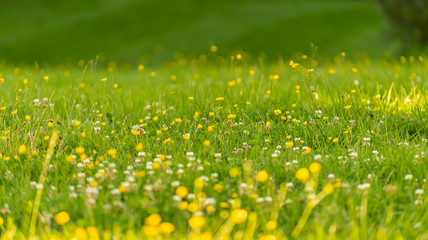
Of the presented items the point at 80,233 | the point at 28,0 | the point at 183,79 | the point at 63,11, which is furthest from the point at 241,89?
the point at 28,0

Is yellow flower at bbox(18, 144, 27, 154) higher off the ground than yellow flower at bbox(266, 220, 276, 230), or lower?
higher

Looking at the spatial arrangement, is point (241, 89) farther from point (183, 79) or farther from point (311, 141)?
point (183, 79)

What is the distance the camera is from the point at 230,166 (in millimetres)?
3594

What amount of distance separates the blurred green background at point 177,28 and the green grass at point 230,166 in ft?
59.0

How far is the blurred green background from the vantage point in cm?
2367

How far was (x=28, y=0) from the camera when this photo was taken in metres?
29.7

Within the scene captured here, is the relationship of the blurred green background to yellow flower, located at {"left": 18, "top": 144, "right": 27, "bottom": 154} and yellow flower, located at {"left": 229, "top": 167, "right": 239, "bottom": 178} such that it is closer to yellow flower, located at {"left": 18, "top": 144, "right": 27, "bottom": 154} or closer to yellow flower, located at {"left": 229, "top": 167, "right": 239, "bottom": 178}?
yellow flower, located at {"left": 18, "top": 144, "right": 27, "bottom": 154}

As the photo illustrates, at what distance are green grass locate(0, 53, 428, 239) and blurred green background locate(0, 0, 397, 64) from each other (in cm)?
1798

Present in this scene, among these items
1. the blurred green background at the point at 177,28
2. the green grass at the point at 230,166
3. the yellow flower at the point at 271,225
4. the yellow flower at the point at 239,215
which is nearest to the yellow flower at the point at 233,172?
the green grass at the point at 230,166

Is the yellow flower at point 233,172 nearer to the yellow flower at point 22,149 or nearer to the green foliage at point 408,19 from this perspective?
the yellow flower at point 22,149

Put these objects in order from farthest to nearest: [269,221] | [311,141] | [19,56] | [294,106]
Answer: [19,56], [294,106], [311,141], [269,221]

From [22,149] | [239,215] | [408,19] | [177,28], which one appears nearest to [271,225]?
[239,215]

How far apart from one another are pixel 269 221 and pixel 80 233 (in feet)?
3.87

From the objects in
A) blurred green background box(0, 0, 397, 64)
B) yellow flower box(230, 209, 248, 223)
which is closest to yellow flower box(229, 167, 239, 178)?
yellow flower box(230, 209, 248, 223)
